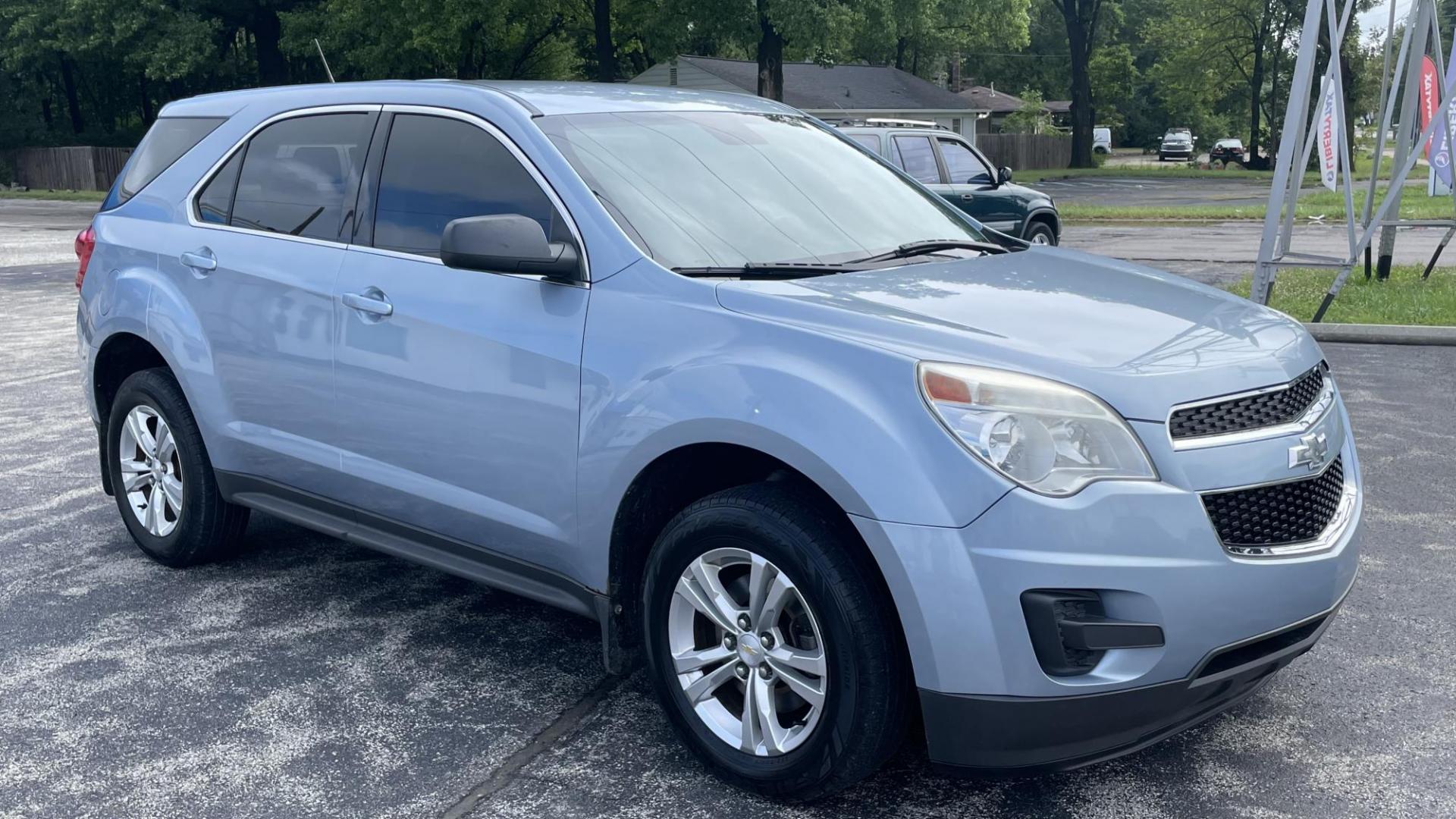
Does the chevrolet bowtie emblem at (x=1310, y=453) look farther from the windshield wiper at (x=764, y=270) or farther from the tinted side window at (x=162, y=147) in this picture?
the tinted side window at (x=162, y=147)

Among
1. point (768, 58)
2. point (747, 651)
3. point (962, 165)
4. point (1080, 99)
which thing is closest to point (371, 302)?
point (747, 651)

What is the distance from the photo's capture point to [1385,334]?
1016cm

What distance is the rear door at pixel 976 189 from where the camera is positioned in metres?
15.4

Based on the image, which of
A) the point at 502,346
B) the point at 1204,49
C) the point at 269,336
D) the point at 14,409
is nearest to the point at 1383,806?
the point at 502,346

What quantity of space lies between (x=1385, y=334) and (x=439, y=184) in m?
8.30

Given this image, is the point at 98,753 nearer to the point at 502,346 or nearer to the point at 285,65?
the point at 502,346

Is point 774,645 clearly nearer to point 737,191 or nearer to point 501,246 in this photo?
point 501,246

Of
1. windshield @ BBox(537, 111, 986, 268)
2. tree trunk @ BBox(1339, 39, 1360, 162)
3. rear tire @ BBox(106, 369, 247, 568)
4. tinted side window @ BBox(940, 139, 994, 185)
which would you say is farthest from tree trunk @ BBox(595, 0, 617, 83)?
windshield @ BBox(537, 111, 986, 268)

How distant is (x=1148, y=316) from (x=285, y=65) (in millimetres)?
49198

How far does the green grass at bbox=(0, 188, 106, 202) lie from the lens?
145ft

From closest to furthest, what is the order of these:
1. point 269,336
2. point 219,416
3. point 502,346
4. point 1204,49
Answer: point 502,346 → point 269,336 → point 219,416 → point 1204,49

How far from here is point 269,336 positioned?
4.67 meters

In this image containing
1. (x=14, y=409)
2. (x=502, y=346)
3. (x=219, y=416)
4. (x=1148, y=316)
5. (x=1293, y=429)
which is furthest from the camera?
(x=14, y=409)

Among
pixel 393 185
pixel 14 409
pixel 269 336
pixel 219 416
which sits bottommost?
pixel 14 409
